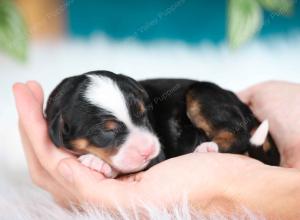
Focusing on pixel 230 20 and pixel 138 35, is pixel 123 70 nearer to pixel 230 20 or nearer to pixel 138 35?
pixel 138 35

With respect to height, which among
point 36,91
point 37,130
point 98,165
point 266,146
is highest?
point 36,91

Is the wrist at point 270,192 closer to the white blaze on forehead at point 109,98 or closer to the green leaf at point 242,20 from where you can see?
the white blaze on forehead at point 109,98

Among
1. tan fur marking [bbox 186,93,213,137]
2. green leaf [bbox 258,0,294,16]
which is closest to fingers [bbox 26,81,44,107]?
tan fur marking [bbox 186,93,213,137]

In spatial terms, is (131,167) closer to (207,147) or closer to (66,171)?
(66,171)

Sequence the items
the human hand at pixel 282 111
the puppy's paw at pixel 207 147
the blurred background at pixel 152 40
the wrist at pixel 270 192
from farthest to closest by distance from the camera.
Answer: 1. the blurred background at pixel 152 40
2. the human hand at pixel 282 111
3. the puppy's paw at pixel 207 147
4. the wrist at pixel 270 192

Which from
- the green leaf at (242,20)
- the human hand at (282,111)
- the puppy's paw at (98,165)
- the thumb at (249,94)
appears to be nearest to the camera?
the puppy's paw at (98,165)

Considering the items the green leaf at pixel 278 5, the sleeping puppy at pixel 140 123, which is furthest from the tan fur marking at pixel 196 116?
the green leaf at pixel 278 5

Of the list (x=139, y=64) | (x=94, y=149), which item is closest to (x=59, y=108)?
(x=94, y=149)

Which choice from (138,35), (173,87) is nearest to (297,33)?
(138,35)
